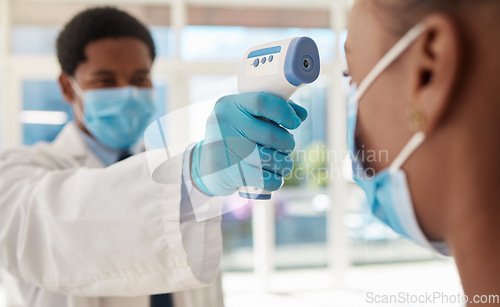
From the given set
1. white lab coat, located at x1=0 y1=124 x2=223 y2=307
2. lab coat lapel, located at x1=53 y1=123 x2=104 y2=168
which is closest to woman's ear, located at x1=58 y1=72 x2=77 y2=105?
lab coat lapel, located at x1=53 y1=123 x2=104 y2=168

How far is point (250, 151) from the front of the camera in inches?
28.3

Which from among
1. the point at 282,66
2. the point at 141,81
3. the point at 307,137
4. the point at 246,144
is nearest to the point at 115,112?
the point at 141,81

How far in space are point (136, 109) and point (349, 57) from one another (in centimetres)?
94

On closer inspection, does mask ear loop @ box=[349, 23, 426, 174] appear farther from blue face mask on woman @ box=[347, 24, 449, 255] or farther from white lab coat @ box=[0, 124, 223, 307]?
white lab coat @ box=[0, 124, 223, 307]

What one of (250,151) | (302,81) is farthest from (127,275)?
(302,81)

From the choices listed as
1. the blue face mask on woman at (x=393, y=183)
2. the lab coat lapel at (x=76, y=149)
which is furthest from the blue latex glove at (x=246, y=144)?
the lab coat lapel at (x=76, y=149)

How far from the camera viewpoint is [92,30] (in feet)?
4.34

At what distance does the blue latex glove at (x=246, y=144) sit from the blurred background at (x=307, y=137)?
115 inches

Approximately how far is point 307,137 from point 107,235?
2916mm

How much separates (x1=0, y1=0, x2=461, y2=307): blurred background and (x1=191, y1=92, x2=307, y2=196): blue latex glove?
9.58 feet

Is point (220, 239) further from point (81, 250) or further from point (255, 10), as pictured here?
point (255, 10)

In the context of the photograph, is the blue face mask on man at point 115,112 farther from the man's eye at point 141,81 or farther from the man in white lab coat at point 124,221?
the man in white lab coat at point 124,221

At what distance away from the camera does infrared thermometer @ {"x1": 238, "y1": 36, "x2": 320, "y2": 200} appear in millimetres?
621

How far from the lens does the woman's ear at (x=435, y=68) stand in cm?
48
